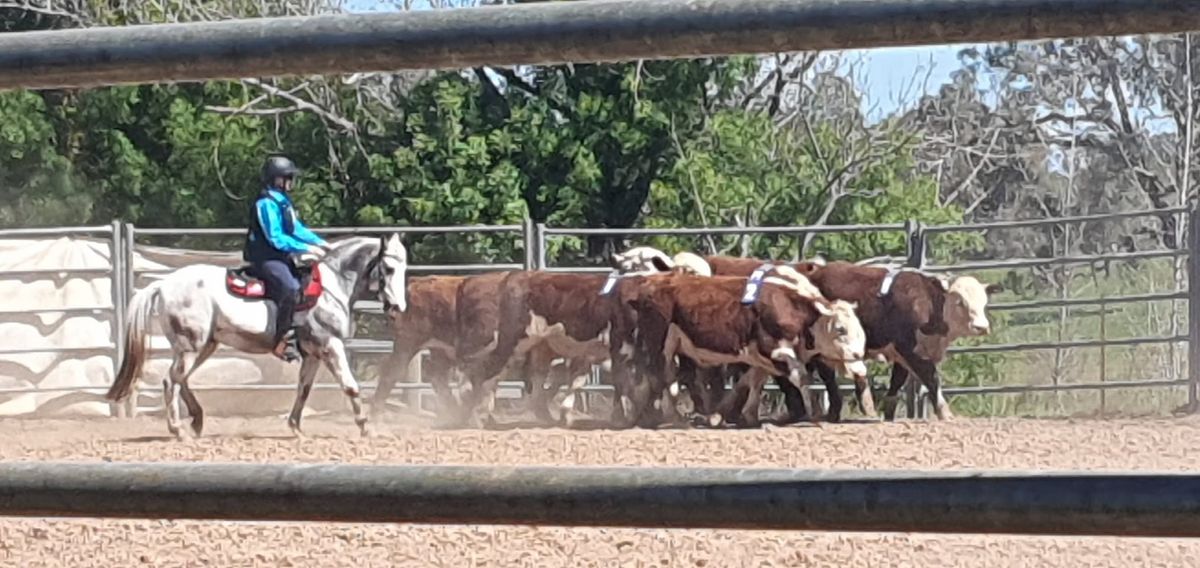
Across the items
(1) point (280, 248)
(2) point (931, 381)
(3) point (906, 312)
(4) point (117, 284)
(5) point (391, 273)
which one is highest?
(1) point (280, 248)

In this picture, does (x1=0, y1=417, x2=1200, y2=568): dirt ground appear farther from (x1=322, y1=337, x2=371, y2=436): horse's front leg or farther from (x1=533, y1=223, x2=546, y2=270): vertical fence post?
(x1=533, y1=223, x2=546, y2=270): vertical fence post

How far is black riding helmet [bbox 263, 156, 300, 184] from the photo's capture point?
9586 mm

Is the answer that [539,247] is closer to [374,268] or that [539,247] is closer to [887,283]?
[374,268]

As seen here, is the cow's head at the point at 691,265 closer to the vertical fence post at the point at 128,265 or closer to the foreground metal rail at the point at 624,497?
the vertical fence post at the point at 128,265

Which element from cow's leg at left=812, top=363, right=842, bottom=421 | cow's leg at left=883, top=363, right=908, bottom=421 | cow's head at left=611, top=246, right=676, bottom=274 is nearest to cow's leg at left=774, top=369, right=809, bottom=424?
cow's leg at left=812, top=363, right=842, bottom=421

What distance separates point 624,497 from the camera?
790 millimetres

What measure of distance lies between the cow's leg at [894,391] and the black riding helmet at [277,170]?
3816mm

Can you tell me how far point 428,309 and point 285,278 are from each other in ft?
4.63

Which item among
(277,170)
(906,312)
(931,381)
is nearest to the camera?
(277,170)

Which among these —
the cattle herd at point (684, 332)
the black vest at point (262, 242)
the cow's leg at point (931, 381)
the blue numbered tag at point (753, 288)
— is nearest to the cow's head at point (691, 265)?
the cattle herd at point (684, 332)

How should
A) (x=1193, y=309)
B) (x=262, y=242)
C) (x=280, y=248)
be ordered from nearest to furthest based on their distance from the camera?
(x=280, y=248) < (x=262, y=242) < (x=1193, y=309)

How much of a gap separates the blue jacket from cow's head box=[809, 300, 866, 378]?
2.76 meters

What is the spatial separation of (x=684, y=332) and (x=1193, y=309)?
9.43 ft

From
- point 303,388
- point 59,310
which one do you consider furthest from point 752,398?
point 59,310
